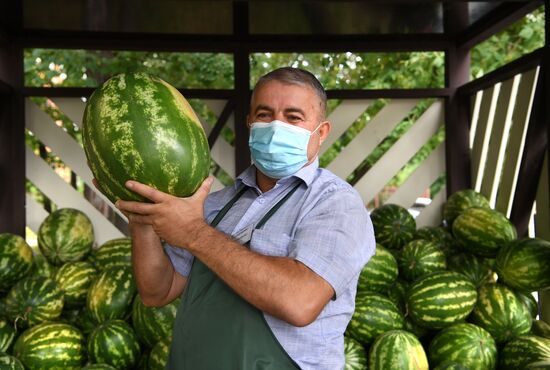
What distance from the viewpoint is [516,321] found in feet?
10.1

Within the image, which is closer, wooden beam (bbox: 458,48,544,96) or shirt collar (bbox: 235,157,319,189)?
shirt collar (bbox: 235,157,319,189)

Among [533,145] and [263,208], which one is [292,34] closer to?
[533,145]

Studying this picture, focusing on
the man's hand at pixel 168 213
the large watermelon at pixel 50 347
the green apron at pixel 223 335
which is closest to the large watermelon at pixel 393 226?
the large watermelon at pixel 50 347

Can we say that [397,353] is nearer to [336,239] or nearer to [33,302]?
[336,239]

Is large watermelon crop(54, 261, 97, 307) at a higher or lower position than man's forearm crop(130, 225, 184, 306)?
lower

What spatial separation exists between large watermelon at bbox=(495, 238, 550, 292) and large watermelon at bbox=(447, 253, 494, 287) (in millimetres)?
269

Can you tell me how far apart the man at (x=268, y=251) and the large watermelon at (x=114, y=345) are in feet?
3.56

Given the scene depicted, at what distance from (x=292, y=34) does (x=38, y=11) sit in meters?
1.70

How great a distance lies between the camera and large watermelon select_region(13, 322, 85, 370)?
2906 millimetres

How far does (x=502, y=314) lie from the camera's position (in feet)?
10.2

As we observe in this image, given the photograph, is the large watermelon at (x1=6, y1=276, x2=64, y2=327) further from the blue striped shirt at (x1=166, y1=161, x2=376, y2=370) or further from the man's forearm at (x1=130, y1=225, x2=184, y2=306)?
the blue striped shirt at (x1=166, y1=161, x2=376, y2=370)

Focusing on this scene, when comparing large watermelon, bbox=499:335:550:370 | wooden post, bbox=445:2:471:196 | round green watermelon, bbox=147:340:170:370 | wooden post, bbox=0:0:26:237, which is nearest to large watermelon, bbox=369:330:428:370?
large watermelon, bbox=499:335:550:370

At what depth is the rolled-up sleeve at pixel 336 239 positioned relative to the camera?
156 centimetres

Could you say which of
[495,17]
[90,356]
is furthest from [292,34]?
[90,356]
